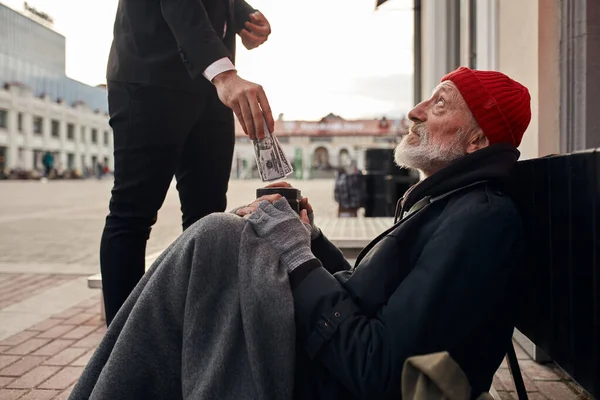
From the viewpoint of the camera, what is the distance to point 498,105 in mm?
1686

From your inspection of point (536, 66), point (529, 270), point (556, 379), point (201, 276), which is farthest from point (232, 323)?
point (536, 66)

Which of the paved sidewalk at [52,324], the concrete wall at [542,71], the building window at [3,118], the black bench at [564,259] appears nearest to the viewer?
the black bench at [564,259]

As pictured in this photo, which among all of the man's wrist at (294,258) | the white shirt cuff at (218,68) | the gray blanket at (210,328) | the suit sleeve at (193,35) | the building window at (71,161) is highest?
the building window at (71,161)

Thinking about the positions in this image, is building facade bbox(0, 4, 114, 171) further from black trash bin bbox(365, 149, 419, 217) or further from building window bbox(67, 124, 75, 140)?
black trash bin bbox(365, 149, 419, 217)

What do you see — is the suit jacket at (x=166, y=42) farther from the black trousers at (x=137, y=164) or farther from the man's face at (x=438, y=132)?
the man's face at (x=438, y=132)

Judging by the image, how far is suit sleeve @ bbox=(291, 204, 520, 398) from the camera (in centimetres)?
128

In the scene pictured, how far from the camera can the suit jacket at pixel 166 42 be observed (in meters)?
1.97

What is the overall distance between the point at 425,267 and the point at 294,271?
0.98ft

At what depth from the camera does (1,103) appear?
5806 centimetres

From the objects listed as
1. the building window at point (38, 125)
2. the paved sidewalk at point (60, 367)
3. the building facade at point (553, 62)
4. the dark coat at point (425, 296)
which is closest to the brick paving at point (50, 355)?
the paved sidewalk at point (60, 367)

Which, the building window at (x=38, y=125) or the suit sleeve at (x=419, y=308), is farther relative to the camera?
the building window at (x=38, y=125)

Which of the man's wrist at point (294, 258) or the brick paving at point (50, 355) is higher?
the man's wrist at point (294, 258)

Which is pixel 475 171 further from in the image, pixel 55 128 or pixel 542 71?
pixel 55 128

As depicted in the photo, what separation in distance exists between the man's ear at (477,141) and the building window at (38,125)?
69.2 metres
